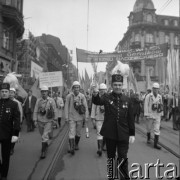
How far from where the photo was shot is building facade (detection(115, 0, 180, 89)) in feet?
169

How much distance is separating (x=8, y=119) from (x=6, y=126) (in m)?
0.13

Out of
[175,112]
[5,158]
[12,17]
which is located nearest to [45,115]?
[5,158]

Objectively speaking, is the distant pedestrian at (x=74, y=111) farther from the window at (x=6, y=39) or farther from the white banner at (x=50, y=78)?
the window at (x=6, y=39)

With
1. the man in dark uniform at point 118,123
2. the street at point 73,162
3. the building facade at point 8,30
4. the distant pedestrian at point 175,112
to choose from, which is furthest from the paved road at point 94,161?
the building facade at point 8,30

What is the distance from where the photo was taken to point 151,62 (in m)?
51.7

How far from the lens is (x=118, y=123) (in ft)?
14.3

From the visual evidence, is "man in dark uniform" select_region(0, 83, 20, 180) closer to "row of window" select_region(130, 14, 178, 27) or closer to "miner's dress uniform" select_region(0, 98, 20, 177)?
"miner's dress uniform" select_region(0, 98, 20, 177)

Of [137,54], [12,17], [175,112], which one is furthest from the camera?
[12,17]

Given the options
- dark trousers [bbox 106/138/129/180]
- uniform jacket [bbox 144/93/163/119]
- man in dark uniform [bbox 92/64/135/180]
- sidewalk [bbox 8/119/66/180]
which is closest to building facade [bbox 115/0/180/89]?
uniform jacket [bbox 144/93/163/119]

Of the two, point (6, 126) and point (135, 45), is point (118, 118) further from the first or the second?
point (135, 45)

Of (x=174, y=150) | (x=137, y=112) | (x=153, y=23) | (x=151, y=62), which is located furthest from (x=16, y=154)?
(x=153, y=23)

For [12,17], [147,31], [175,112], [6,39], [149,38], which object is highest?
[147,31]

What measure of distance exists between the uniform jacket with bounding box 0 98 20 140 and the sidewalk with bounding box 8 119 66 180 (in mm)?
886

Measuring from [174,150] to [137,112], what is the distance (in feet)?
23.3
